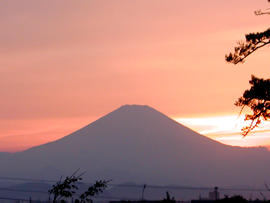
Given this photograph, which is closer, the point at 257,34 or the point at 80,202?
the point at 80,202

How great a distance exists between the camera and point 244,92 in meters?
22.0

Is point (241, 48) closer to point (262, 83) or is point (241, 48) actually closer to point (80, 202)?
point (262, 83)

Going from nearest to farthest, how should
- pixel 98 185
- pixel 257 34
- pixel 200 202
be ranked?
pixel 98 185
pixel 257 34
pixel 200 202

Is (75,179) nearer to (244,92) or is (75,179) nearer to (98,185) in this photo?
(98,185)

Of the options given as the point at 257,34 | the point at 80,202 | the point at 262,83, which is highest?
the point at 257,34

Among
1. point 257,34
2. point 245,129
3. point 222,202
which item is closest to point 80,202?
point 222,202

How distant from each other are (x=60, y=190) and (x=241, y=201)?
508 cm

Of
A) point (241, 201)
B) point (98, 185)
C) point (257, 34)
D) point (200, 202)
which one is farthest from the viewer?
point (200, 202)

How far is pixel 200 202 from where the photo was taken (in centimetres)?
3234

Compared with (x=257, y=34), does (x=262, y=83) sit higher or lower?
lower

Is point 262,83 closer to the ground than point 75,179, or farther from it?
farther from it

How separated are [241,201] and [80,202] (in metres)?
4.54

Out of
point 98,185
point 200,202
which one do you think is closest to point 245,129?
point 98,185

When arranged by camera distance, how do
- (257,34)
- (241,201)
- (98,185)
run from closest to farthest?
1. (241,201)
2. (98,185)
3. (257,34)
